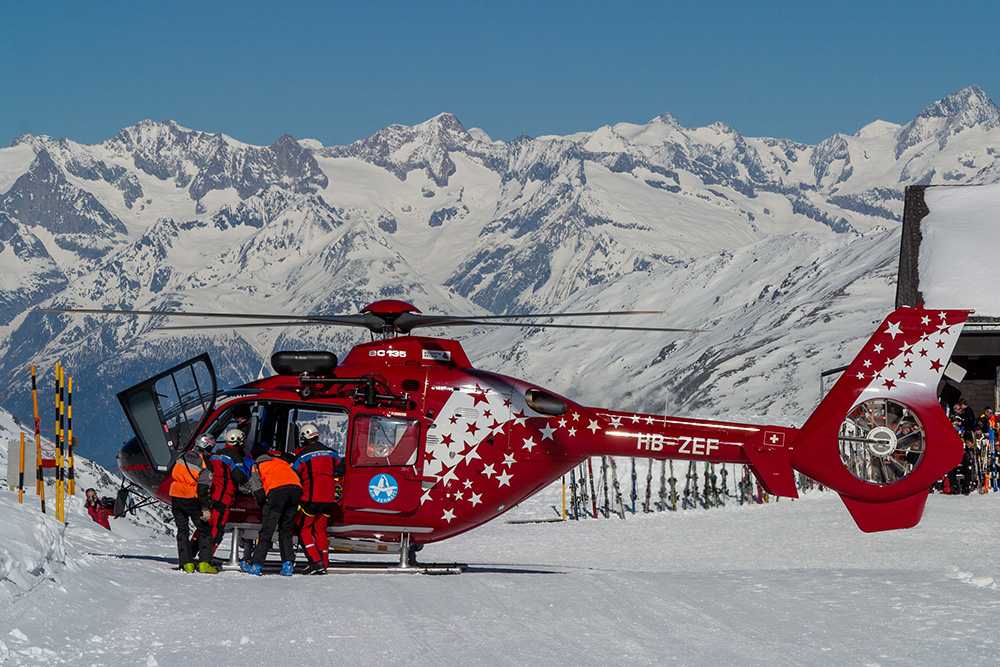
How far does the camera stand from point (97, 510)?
24188mm

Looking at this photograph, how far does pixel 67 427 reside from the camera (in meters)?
16.8

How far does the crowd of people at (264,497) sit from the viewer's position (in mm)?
13867

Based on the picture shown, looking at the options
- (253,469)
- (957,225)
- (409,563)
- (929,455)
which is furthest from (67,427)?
(957,225)

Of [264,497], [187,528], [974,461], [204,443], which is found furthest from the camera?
[974,461]

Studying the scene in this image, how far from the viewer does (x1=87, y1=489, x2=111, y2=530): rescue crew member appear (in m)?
23.8

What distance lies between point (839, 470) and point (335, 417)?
20.5 feet

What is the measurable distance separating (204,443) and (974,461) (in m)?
17.4

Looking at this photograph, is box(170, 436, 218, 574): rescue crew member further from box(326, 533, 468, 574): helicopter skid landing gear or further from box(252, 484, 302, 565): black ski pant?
box(326, 533, 468, 574): helicopter skid landing gear

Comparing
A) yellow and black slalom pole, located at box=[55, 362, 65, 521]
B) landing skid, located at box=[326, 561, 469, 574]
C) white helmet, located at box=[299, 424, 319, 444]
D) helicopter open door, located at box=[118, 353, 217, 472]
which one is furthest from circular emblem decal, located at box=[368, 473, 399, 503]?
yellow and black slalom pole, located at box=[55, 362, 65, 521]

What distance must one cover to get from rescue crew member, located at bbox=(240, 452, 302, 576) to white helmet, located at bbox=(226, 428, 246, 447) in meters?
0.56

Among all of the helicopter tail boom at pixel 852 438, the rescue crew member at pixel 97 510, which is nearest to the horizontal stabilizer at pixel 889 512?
the helicopter tail boom at pixel 852 438

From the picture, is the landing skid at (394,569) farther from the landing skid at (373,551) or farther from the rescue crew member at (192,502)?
the rescue crew member at (192,502)

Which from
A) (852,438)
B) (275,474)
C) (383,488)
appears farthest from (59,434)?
(852,438)

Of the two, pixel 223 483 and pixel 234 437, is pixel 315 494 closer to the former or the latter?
pixel 223 483
